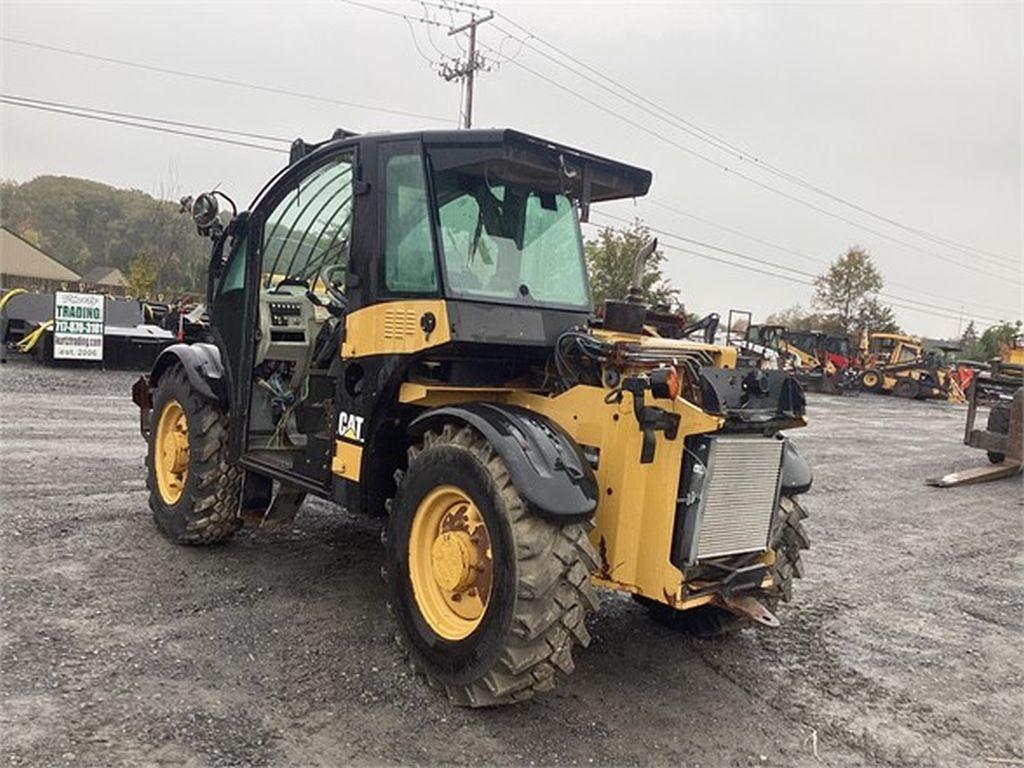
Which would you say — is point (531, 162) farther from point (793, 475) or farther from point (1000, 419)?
point (1000, 419)

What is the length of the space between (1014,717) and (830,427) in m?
15.2

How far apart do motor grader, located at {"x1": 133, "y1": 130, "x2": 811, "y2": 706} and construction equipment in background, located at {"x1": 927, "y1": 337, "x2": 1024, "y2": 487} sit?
9.03 meters

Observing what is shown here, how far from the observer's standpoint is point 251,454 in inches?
193

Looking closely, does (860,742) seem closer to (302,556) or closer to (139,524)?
(302,556)

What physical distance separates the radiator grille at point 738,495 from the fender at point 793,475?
0.39 metres

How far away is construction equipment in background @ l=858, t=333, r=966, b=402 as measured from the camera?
3241 centimetres

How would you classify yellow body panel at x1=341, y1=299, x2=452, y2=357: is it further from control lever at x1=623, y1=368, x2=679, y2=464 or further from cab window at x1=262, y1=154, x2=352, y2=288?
control lever at x1=623, y1=368, x2=679, y2=464

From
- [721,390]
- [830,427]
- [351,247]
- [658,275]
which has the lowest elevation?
[830,427]

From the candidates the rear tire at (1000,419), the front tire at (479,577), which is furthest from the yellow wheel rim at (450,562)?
the rear tire at (1000,419)

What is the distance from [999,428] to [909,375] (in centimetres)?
2121

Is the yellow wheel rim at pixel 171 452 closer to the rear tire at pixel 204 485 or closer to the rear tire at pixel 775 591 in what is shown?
the rear tire at pixel 204 485

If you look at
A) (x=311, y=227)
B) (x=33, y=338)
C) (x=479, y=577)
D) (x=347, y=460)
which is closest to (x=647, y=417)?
(x=479, y=577)

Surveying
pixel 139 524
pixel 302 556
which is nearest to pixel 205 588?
pixel 302 556

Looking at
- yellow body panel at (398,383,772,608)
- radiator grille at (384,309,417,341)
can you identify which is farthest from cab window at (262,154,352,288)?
yellow body panel at (398,383,772,608)
